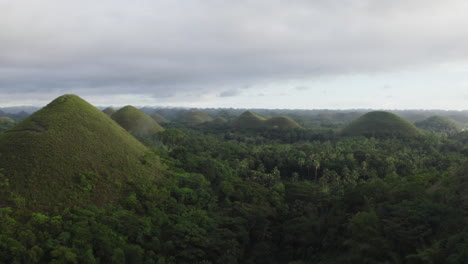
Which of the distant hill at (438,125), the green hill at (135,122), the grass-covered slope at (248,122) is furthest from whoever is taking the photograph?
the distant hill at (438,125)

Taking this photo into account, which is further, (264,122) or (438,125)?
(438,125)

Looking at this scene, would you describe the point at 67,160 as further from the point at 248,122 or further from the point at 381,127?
the point at 248,122

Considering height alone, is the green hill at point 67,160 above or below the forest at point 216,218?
above

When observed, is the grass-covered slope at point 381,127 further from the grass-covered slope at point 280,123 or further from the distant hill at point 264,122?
the distant hill at point 264,122

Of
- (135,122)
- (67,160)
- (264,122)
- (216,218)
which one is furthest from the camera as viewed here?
(264,122)

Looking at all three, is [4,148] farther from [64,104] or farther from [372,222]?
[372,222]

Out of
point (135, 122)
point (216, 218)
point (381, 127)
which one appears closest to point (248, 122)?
point (135, 122)

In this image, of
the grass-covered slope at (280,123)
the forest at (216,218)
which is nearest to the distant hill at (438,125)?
the grass-covered slope at (280,123)
